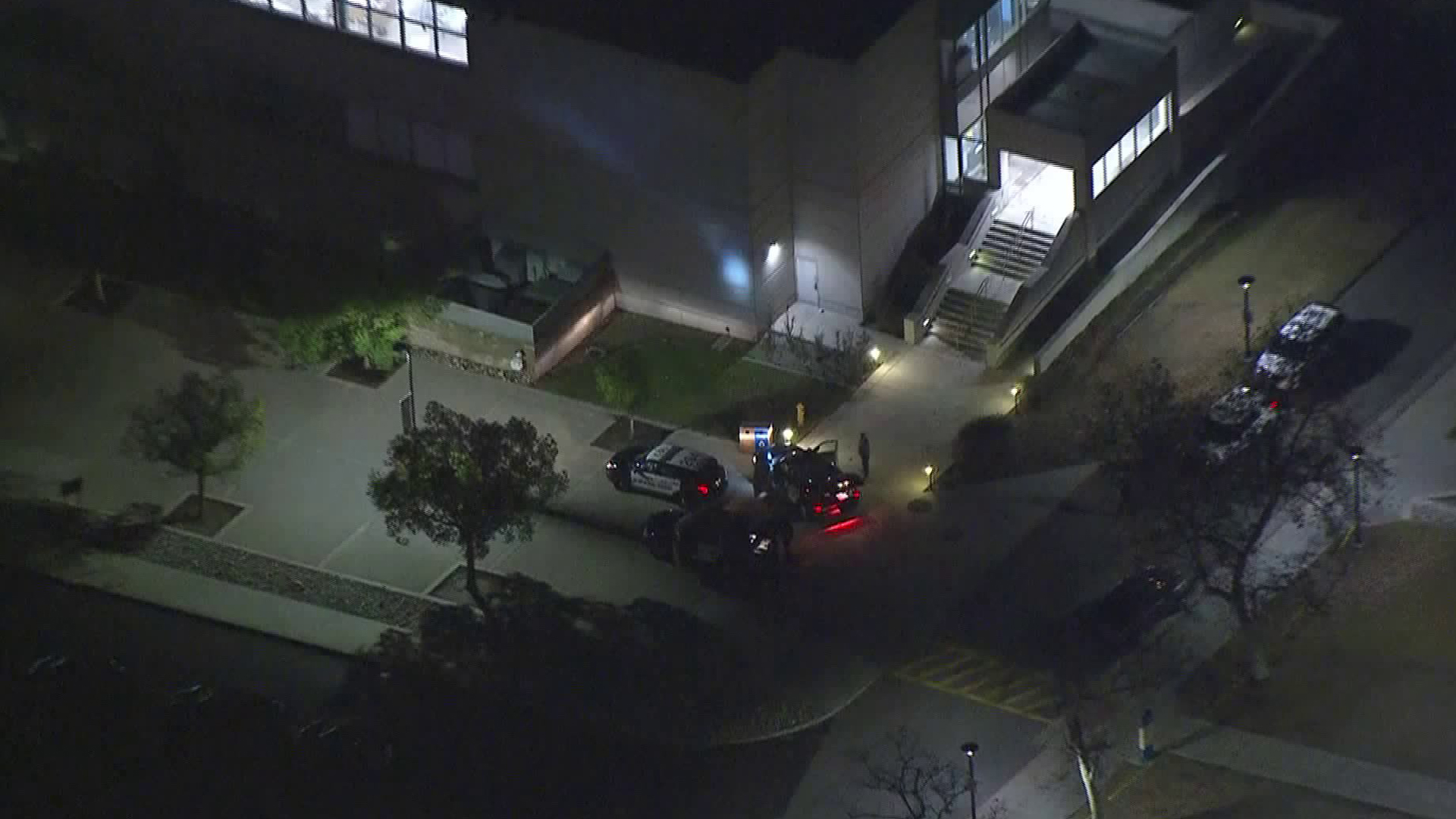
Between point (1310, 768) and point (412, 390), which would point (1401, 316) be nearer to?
point (1310, 768)

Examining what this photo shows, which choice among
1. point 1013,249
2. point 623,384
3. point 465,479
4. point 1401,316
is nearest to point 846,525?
point 623,384

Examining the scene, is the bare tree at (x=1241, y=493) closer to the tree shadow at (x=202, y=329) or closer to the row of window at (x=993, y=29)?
the row of window at (x=993, y=29)

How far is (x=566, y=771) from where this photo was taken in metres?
66.1

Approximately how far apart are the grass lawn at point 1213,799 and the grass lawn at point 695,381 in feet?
56.7

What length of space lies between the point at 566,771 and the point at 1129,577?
1396 centimetres

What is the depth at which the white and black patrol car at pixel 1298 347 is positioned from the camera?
7675 centimetres

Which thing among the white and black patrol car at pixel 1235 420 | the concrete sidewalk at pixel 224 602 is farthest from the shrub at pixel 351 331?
the white and black patrol car at pixel 1235 420

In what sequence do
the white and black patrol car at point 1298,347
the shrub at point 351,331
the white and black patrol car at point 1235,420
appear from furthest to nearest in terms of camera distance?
the shrub at point 351,331 < the white and black patrol car at point 1298,347 < the white and black patrol car at point 1235,420

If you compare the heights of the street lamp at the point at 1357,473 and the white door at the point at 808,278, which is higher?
the white door at the point at 808,278

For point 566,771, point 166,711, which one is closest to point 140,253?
point 166,711

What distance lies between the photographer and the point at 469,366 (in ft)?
265

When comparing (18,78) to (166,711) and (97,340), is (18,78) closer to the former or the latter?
(97,340)

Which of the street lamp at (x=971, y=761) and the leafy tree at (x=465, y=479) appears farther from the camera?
the leafy tree at (x=465, y=479)

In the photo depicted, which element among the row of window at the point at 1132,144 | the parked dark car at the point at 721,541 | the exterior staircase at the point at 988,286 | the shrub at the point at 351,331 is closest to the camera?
the parked dark car at the point at 721,541
